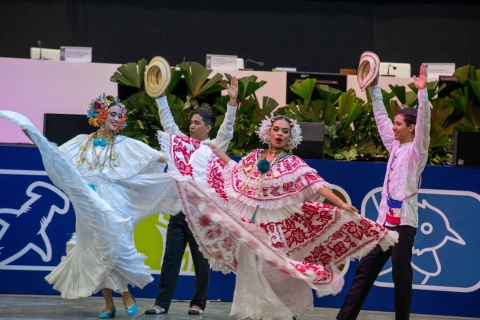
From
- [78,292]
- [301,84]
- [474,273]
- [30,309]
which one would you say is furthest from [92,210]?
[474,273]

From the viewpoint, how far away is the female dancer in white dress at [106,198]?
17.3 ft

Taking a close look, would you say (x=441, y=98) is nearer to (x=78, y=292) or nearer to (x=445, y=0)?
(x=78, y=292)

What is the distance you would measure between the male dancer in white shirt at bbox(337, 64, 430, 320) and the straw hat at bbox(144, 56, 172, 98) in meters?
1.74

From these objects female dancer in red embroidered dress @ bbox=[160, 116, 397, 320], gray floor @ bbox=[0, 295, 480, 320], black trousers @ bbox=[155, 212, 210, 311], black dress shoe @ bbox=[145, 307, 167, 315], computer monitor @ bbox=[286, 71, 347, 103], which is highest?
computer monitor @ bbox=[286, 71, 347, 103]

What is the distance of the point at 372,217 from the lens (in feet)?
21.4

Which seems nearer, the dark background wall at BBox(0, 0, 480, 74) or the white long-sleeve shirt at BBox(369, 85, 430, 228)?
the white long-sleeve shirt at BBox(369, 85, 430, 228)

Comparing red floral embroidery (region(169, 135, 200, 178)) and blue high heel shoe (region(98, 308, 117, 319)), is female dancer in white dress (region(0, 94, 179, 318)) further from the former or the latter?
red floral embroidery (region(169, 135, 200, 178))

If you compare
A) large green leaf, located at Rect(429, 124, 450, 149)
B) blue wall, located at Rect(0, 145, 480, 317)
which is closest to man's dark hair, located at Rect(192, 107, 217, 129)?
blue wall, located at Rect(0, 145, 480, 317)

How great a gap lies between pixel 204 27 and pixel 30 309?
736 centimetres

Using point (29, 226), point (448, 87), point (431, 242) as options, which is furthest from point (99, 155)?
point (448, 87)

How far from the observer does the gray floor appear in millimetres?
5477

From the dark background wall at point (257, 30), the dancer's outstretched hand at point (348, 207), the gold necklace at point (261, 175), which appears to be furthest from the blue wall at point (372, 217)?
the dark background wall at point (257, 30)

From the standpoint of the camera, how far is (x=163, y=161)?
5734 mm

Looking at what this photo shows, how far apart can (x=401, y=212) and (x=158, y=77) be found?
2.12 meters
